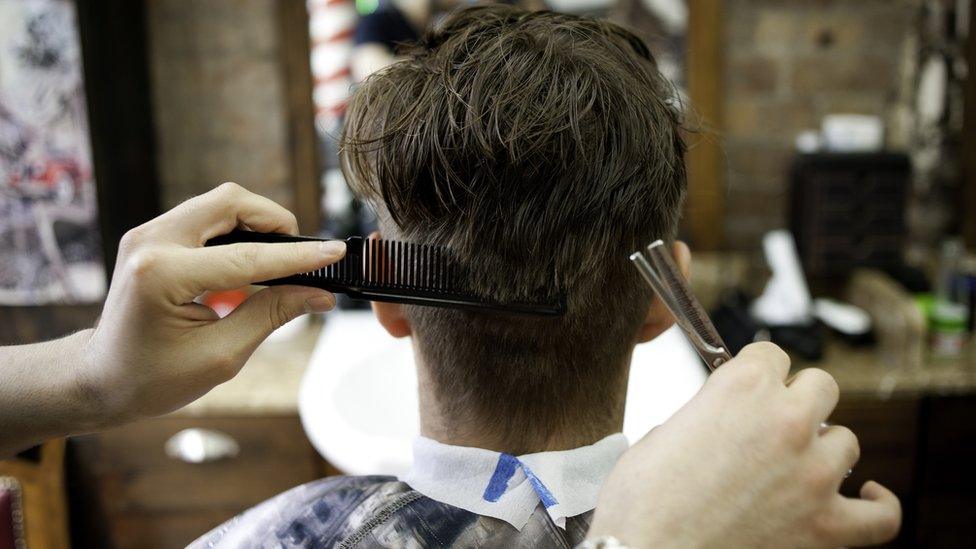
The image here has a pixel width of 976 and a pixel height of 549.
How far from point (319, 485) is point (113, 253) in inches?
49.9

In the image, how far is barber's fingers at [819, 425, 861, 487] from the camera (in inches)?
25.0

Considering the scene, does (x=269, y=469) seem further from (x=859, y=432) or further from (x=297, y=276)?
(x=859, y=432)

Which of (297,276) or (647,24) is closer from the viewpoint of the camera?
(297,276)

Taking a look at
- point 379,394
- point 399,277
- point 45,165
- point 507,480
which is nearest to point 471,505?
point 507,480

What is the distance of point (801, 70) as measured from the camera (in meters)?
2.14

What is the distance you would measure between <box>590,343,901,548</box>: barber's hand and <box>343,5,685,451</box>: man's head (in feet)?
0.78

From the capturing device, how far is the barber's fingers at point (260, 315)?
775mm

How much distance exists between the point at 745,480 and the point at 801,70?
6.01 feet

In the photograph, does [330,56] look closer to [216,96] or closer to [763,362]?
[216,96]

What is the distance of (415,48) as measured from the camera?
0.94 metres

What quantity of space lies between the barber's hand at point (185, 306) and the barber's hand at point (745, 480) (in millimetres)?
368

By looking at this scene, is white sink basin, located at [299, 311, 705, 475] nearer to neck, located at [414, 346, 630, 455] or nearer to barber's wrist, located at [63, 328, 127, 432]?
neck, located at [414, 346, 630, 455]

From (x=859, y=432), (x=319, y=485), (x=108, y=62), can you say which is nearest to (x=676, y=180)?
(x=319, y=485)

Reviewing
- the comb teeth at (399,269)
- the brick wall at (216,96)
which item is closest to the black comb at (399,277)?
the comb teeth at (399,269)
